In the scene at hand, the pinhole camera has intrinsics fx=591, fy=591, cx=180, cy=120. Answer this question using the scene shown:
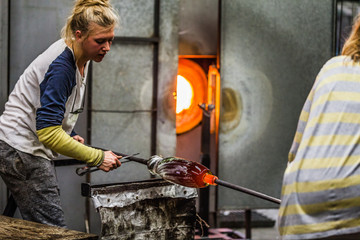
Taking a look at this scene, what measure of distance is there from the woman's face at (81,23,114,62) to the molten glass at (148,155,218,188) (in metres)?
0.81

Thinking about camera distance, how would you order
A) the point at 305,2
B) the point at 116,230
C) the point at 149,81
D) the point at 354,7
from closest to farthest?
the point at 116,230 → the point at 149,81 → the point at 305,2 → the point at 354,7

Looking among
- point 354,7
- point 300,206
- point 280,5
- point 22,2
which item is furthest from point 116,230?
point 354,7

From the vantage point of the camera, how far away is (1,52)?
4875 millimetres

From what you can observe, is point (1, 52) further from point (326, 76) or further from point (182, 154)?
point (326, 76)

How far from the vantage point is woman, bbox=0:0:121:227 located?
3.62 meters

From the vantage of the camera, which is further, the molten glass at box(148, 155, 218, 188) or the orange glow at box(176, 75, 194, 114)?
the orange glow at box(176, 75, 194, 114)

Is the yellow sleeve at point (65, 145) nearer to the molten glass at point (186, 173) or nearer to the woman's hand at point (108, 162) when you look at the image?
the woman's hand at point (108, 162)

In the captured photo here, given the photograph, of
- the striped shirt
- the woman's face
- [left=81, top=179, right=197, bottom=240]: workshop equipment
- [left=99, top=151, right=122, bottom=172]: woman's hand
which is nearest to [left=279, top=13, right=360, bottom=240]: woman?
the striped shirt

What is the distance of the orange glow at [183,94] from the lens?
5.89m

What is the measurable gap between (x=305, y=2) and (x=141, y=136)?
2137 mm

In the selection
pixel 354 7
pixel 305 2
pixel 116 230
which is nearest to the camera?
pixel 116 230

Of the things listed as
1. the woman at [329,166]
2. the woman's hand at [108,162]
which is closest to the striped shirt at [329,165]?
the woman at [329,166]

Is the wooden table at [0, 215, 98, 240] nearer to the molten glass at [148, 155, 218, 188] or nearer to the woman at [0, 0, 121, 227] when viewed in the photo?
the woman at [0, 0, 121, 227]

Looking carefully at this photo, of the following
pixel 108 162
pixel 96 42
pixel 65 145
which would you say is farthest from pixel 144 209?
pixel 96 42
